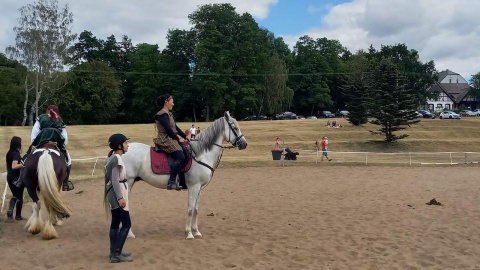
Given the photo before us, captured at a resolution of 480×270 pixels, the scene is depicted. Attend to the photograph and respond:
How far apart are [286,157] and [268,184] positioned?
10.4 metres

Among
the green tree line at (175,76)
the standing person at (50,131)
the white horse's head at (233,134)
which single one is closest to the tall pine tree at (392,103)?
the green tree line at (175,76)

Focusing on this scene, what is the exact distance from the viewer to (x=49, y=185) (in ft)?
26.8

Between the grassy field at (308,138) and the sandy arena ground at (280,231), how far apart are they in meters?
17.7

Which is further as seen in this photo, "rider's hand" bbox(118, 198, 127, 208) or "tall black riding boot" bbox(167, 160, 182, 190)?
"tall black riding boot" bbox(167, 160, 182, 190)

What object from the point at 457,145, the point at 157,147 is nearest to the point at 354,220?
the point at 157,147

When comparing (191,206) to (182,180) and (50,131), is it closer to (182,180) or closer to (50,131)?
(182,180)

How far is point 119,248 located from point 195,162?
2.64 meters

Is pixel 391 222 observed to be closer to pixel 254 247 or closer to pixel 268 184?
pixel 254 247

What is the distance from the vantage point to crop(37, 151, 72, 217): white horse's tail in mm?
8156

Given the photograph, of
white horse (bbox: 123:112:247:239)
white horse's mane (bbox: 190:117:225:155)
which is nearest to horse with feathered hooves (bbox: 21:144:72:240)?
white horse (bbox: 123:112:247:239)

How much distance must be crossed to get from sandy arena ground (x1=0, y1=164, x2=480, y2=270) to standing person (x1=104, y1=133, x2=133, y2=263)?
285mm

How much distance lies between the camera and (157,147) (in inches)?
360

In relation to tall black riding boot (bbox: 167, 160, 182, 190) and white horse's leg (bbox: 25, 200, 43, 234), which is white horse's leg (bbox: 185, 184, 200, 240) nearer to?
tall black riding boot (bbox: 167, 160, 182, 190)

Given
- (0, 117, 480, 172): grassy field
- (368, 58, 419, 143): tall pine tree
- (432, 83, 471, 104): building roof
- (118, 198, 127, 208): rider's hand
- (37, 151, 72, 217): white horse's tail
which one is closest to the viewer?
(118, 198, 127, 208): rider's hand
